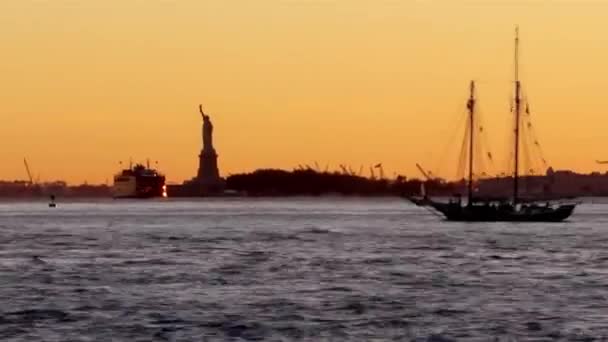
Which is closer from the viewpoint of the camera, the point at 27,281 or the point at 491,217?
the point at 27,281

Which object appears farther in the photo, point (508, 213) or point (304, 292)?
point (508, 213)

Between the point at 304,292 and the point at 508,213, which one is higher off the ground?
the point at 508,213

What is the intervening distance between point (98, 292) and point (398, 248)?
33681 mm

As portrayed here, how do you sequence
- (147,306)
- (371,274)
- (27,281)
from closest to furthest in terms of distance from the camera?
(147,306) < (27,281) < (371,274)

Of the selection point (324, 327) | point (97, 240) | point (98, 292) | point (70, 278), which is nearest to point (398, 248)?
point (97, 240)

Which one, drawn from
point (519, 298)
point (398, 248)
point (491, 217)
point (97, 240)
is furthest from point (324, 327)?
point (491, 217)

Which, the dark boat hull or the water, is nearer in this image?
the water

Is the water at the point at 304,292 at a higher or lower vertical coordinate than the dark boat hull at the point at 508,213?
lower

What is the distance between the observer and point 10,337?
37.3 m

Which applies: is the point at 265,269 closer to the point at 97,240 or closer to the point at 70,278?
the point at 70,278

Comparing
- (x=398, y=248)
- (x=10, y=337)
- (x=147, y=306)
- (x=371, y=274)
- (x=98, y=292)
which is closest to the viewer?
(x=10, y=337)

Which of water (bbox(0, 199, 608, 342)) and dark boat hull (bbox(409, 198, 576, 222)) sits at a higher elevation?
dark boat hull (bbox(409, 198, 576, 222))

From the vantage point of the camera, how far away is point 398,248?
81.7m

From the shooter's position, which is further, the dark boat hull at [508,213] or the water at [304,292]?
the dark boat hull at [508,213]
